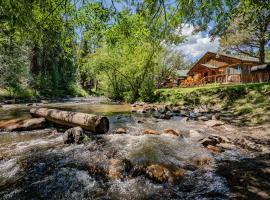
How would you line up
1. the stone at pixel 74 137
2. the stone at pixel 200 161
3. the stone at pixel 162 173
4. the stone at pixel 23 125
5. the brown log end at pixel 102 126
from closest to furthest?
the stone at pixel 162 173, the stone at pixel 200 161, the stone at pixel 74 137, the brown log end at pixel 102 126, the stone at pixel 23 125

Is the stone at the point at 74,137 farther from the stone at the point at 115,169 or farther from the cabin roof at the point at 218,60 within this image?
the cabin roof at the point at 218,60

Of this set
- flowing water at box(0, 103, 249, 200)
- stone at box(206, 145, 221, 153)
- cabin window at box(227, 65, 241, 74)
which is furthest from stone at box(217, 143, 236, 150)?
cabin window at box(227, 65, 241, 74)

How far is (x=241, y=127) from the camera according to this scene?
10352 millimetres

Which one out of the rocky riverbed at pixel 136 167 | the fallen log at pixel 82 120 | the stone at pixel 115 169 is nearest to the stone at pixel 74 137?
the rocky riverbed at pixel 136 167

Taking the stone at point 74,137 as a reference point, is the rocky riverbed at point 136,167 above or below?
below

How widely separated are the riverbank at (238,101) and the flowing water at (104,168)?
4.80 metres

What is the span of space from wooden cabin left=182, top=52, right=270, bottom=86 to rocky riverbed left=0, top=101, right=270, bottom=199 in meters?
18.6

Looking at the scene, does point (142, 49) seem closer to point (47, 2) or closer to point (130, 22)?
point (130, 22)

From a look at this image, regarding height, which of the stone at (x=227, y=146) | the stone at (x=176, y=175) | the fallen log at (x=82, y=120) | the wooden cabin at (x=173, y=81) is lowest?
the stone at (x=176, y=175)

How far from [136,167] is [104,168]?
2.56 feet

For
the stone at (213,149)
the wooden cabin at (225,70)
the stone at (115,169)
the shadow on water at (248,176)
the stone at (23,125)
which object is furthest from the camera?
the wooden cabin at (225,70)

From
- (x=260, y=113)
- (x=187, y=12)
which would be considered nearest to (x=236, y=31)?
(x=260, y=113)

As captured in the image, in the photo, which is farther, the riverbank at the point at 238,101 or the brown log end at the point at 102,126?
the riverbank at the point at 238,101

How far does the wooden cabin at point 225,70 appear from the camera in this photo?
25.7m
